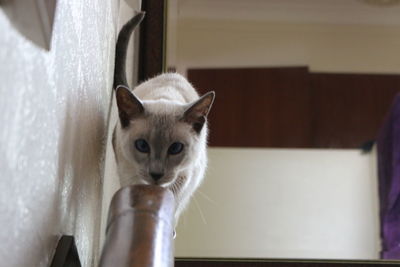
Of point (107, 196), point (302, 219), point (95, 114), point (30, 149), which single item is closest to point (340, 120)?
point (302, 219)

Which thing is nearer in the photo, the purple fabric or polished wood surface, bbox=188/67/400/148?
the purple fabric

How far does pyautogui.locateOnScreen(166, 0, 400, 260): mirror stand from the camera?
5.54 ft

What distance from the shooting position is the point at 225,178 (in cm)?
175

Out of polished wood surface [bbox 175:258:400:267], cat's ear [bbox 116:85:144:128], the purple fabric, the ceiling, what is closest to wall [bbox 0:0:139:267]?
cat's ear [bbox 116:85:144:128]

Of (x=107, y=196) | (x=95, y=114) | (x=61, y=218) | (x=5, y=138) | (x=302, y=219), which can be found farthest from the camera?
(x=302, y=219)

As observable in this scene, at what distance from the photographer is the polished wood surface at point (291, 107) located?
1739mm

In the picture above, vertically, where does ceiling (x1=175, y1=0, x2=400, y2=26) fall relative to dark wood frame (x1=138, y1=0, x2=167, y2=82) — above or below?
above

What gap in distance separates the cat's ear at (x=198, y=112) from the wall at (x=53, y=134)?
153 millimetres

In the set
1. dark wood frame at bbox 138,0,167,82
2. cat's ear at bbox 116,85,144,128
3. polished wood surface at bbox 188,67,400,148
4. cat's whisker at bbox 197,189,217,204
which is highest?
dark wood frame at bbox 138,0,167,82

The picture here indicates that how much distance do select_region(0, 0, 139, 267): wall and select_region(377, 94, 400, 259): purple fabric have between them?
2.80 ft

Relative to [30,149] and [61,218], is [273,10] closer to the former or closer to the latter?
[61,218]

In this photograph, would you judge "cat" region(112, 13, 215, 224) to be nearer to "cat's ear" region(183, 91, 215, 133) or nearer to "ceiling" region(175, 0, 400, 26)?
"cat's ear" region(183, 91, 215, 133)

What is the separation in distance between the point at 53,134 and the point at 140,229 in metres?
0.13

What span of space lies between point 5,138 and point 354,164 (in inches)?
55.6
